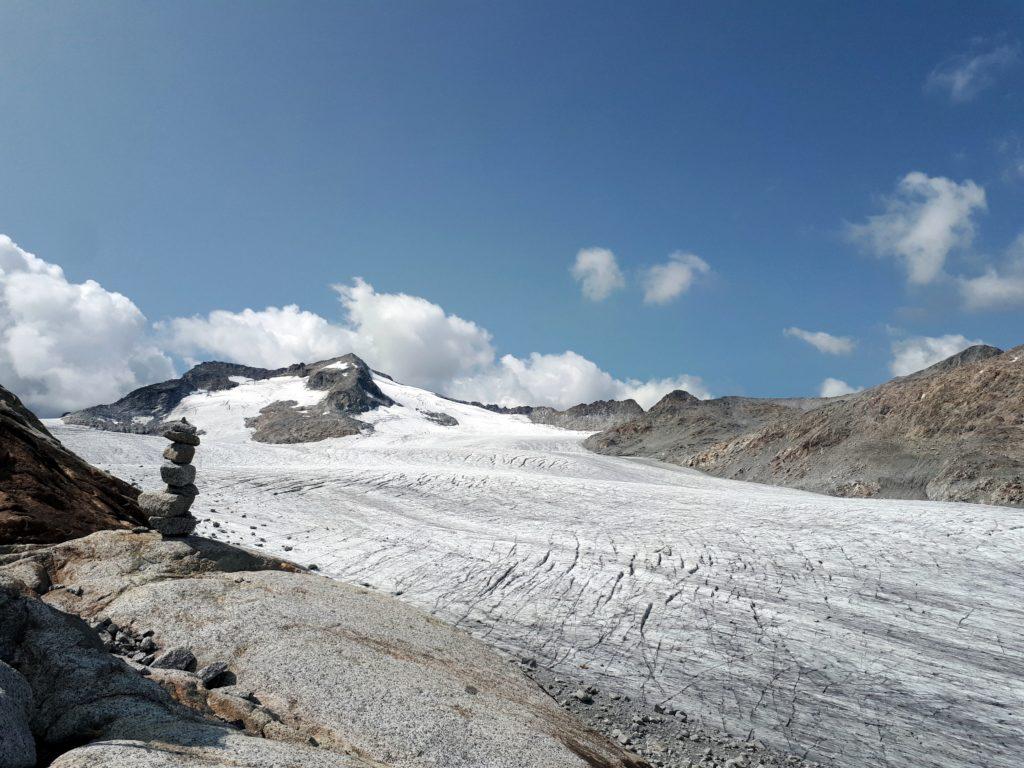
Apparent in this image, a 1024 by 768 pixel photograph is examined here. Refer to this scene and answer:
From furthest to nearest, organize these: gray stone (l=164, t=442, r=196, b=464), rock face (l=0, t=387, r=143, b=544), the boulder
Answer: gray stone (l=164, t=442, r=196, b=464) < rock face (l=0, t=387, r=143, b=544) < the boulder

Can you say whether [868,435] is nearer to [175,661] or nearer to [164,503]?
[164,503]

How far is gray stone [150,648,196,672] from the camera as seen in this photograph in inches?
282

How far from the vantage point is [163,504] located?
11484 millimetres

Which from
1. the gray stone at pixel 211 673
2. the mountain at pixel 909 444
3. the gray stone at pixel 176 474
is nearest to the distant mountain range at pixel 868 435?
the mountain at pixel 909 444

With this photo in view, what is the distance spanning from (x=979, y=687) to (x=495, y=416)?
127472mm

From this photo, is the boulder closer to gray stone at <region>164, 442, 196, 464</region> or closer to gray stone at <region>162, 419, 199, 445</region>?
gray stone at <region>162, 419, 199, 445</region>

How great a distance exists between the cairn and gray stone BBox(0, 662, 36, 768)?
7135 millimetres

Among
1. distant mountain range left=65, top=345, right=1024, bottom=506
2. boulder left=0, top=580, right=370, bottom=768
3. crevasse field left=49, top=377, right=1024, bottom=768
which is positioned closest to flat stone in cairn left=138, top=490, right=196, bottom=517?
crevasse field left=49, top=377, right=1024, bottom=768

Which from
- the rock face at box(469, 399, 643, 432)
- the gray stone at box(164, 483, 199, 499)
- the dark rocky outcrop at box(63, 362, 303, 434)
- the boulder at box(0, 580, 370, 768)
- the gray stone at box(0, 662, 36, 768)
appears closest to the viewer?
the gray stone at box(0, 662, 36, 768)

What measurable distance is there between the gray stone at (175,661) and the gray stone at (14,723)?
99.3 inches

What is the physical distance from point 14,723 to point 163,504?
26.1 ft

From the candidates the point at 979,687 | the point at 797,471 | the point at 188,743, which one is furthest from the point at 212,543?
the point at 797,471

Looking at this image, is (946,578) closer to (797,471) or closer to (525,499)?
(525,499)

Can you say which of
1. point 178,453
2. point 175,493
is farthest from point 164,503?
point 178,453
